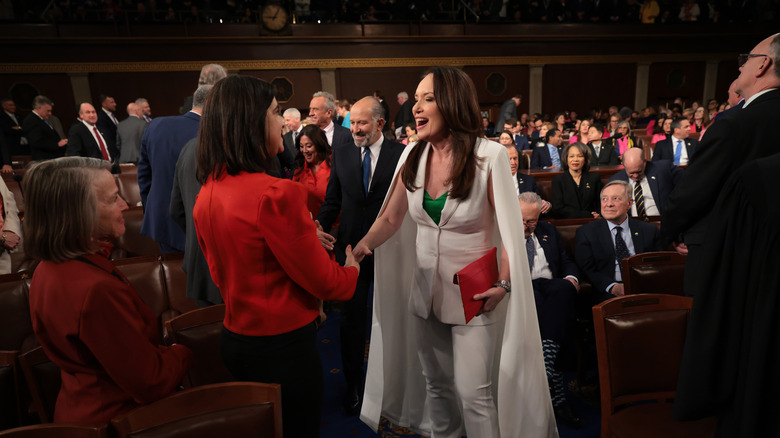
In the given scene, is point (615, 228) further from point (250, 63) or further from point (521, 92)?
point (521, 92)

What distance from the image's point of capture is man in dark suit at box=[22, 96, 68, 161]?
650 centimetres

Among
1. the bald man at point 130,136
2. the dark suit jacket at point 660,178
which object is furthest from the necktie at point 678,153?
the bald man at point 130,136

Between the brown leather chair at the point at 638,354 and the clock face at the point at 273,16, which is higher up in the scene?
the clock face at the point at 273,16

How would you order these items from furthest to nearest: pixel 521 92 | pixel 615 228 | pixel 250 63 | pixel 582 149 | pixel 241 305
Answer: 1. pixel 521 92
2. pixel 250 63
3. pixel 582 149
4. pixel 615 228
5. pixel 241 305

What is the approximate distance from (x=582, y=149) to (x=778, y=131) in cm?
271

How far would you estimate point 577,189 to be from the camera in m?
4.38

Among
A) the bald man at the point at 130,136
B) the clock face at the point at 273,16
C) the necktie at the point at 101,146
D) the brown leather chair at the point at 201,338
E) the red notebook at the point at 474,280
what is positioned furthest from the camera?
the clock face at the point at 273,16

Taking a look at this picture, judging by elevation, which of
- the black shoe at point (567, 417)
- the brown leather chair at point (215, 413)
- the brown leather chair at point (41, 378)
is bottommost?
the black shoe at point (567, 417)

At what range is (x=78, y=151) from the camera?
596 cm

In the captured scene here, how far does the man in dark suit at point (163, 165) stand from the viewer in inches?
98.7

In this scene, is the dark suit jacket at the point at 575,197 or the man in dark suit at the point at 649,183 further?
the dark suit jacket at the point at 575,197

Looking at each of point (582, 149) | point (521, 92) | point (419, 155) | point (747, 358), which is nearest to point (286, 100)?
point (521, 92)

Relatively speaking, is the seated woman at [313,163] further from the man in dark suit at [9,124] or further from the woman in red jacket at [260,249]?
the man in dark suit at [9,124]

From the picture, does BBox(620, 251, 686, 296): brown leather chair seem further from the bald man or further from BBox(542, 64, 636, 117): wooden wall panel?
BBox(542, 64, 636, 117): wooden wall panel
